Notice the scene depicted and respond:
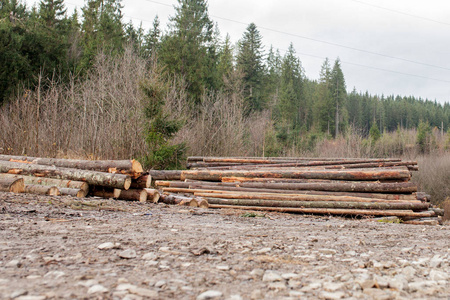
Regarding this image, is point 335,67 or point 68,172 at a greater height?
point 335,67

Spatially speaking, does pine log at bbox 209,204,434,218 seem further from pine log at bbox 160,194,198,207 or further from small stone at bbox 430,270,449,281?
small stone at bbox 430,270,449,281

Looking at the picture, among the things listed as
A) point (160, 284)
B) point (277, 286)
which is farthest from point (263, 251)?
point (160, 284)

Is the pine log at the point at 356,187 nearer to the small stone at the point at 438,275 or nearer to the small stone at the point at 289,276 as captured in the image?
the small stone at the point at 438,275

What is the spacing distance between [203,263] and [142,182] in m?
5.46

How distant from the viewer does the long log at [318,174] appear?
27.9 feet

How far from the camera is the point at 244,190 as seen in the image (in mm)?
9062

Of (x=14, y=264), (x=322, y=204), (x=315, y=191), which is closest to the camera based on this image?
(x=14, y=264)

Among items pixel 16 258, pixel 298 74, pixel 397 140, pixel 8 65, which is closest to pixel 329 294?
pixel 16 258

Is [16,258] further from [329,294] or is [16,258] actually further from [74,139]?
[74,139]

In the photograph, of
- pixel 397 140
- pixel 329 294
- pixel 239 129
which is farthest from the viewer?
pixel 397 140

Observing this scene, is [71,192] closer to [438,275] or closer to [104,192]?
[104,192]

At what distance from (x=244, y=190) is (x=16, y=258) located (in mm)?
6527

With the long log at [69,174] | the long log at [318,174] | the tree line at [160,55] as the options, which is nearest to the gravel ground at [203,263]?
the long log at [69,174]

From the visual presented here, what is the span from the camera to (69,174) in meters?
7.96
